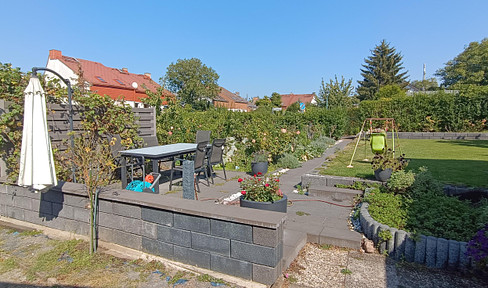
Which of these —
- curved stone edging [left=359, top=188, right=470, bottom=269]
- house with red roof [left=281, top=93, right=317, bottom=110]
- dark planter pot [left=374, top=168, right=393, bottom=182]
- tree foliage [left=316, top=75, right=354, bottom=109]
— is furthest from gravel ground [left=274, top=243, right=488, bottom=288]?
house with red roof [left=281, top=93, right=317, bottom=110]

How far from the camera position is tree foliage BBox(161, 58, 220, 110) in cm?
3994

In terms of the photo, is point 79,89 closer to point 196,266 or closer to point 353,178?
point 196,266

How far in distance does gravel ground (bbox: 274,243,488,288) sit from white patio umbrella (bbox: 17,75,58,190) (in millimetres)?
2535

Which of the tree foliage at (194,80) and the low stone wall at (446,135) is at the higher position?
the tree foliage at (194,80)

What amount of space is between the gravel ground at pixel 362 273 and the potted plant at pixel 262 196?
0.56 meters

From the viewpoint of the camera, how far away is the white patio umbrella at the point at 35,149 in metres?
3.05

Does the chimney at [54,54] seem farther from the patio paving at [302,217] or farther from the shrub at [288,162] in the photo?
the shrub at [288,162]

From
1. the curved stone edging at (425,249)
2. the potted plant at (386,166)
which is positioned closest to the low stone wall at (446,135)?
the potted plant at (386,166)

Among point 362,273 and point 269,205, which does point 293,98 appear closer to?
point 269,205

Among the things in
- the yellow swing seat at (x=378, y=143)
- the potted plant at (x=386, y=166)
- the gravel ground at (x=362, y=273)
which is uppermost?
the yellow swing seat at (x=378, y=143)

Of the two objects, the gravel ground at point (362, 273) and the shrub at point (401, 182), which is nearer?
the gravel ground at point (362, 273)

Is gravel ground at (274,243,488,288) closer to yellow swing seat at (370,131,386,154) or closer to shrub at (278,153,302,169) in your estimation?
yellow swing seat at (370,131,386,154)

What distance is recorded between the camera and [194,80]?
132ft

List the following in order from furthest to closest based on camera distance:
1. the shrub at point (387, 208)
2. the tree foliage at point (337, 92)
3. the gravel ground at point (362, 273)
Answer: the tree foliage at point (337, 92)
the shrub at point (387, 208)
the gravel ground at point (362, 273)
